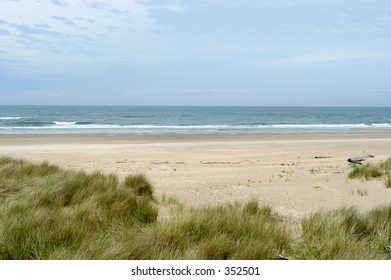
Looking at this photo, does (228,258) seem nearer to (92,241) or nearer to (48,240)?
(92,241)

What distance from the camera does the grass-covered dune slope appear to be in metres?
4.21

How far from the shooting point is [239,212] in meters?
5.67

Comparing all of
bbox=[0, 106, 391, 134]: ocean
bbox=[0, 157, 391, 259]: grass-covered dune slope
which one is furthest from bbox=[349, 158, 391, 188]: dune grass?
bbox=[0, 106, 391, 134]: ocean

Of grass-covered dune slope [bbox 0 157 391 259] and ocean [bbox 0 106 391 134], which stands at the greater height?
grass-covered dune slope [bbox 0 157 391 259]

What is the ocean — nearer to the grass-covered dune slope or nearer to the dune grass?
the dune grass

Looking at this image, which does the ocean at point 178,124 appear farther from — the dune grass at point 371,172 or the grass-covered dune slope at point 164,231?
the grass-covered dune slope at point 164,231

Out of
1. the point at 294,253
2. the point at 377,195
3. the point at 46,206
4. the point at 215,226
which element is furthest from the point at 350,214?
the point at 46,206

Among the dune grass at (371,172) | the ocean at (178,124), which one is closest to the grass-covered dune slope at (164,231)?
the dune grass at (371,172)

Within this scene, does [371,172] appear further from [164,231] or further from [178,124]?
[178,124]

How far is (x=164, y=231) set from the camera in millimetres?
4621

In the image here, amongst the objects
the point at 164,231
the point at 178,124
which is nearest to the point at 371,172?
the point at 164,231

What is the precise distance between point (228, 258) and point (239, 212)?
1.43m

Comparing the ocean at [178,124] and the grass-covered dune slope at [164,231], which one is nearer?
the grass-covered dune slope at [164,231]

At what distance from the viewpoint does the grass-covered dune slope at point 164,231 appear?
4.21 meters
